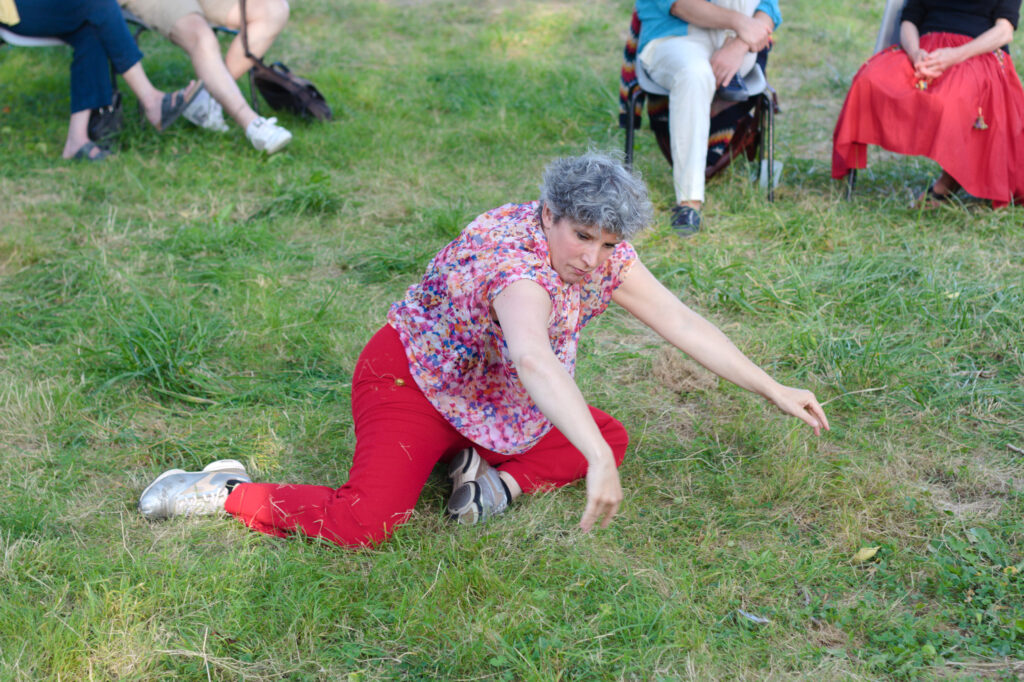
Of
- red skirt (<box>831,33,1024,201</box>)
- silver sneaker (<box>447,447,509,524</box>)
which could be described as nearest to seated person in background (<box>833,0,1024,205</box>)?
red skirt (<box>831,33,1024,201</box>)

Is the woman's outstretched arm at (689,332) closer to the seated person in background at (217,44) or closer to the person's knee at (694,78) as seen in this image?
the person's knee at (694,78)

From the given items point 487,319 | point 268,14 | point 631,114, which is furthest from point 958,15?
point 268,14

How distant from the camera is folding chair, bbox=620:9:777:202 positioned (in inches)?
180

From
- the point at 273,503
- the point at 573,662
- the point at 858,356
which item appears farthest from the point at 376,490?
the point at 858,356

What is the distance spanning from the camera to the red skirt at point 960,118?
427 cm

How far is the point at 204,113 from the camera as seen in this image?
18.3 feet

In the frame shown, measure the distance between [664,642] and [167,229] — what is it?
3.22m

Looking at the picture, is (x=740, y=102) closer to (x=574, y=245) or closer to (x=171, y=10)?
(x=574, y=245)

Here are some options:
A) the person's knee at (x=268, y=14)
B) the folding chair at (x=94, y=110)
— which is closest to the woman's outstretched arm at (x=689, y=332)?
the folding chair at (x=94, y=110)

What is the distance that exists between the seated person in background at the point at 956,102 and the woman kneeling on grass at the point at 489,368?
2.43 meters

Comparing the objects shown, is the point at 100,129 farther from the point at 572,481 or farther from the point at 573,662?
the point at 573,662

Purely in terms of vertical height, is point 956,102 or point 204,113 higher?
point 956,102

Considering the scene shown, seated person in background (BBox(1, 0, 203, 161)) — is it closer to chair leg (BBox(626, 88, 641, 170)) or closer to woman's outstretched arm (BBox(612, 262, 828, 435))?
chair leg (BBox(626, 88, 641, 170))

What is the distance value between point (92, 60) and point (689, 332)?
4.29m
